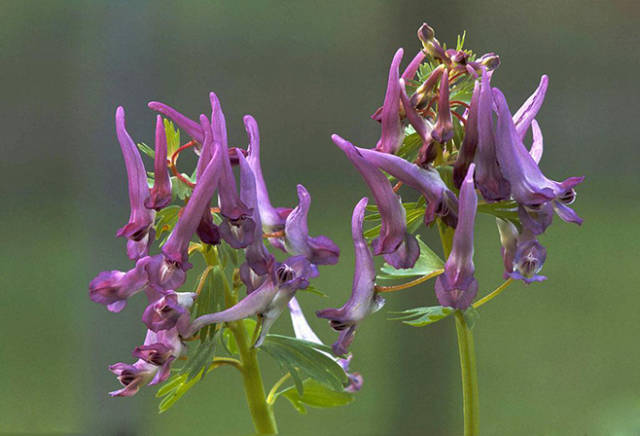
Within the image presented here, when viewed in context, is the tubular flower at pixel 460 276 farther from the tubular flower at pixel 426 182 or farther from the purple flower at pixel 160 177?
the purple flower at pixel 160 177

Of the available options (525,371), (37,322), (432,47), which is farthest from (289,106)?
(432,47)

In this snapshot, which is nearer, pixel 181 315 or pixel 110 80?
pixel 181 315

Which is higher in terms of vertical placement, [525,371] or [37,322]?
[37,322]

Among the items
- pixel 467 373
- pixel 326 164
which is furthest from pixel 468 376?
pixel 326 164

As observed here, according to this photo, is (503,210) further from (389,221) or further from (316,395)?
(316,395)

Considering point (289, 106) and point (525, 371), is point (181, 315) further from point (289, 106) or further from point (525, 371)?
point (525, 371)

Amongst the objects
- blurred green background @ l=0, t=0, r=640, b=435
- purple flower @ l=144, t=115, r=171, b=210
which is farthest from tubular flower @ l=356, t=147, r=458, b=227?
blurred green background @ l=0, t=0, r=640, b=435

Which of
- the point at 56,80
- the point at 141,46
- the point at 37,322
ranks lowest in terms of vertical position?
the point at 37,322

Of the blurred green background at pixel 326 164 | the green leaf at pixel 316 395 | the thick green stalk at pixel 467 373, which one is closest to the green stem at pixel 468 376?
the thick green stalk at pixel 467 373
